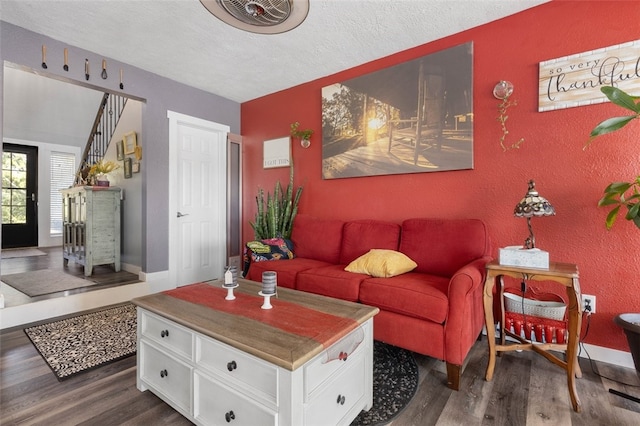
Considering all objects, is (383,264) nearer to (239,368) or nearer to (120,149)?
(239,368)

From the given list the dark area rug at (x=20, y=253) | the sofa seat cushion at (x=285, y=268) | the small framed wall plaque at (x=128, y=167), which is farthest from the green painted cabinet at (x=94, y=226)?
the sofa seat cushion at (x=285, y=268)

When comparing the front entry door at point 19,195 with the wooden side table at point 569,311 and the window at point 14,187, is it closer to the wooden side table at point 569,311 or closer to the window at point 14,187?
the window at point 14,187

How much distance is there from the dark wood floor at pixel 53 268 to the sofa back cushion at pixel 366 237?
8.32 feet

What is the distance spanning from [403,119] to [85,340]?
3254mm

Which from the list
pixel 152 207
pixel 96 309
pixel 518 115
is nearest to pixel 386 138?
pixel 518 115

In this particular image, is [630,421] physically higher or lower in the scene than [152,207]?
lower

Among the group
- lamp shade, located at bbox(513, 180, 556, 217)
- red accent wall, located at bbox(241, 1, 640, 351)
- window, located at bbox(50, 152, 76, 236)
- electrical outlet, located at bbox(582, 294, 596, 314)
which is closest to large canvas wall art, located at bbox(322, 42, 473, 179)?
red accent wall, located at bbox(241, 1, 640, 351)

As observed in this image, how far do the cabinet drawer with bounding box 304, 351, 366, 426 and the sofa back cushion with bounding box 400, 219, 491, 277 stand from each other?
3.74 ft

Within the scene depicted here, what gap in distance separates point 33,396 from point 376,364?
1997 millimetres

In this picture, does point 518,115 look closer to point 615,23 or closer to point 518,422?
point 615,23

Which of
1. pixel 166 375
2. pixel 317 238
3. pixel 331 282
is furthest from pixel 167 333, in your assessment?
pixel 317 238

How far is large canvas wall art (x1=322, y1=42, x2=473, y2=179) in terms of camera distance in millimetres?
2488

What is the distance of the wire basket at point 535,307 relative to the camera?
1.87 m

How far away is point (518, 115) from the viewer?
7.41 feet
